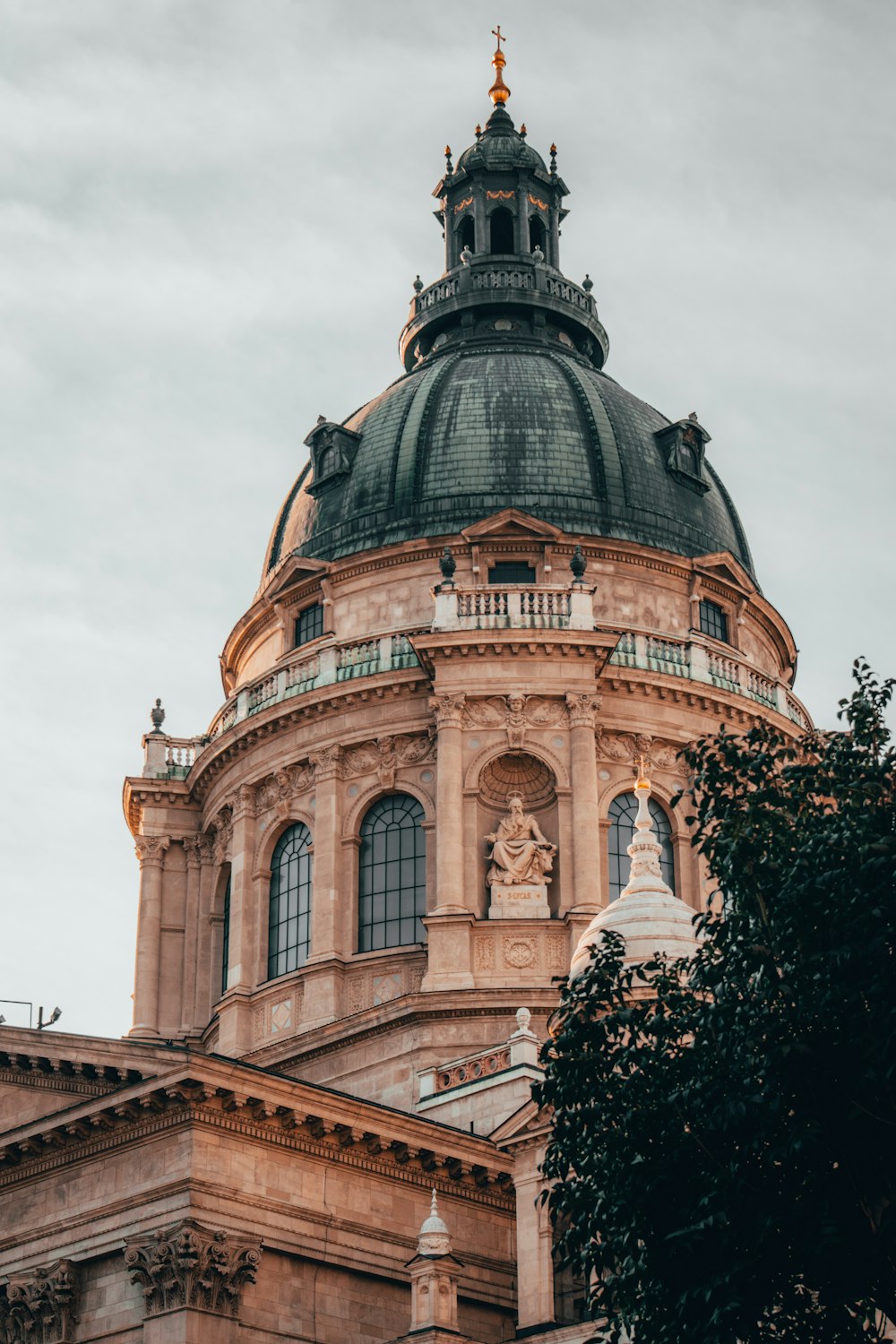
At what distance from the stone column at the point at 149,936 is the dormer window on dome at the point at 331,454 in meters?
10.4

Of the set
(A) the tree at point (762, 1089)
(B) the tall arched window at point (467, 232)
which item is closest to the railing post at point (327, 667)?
(B) the tall arched window at point (467, 232)

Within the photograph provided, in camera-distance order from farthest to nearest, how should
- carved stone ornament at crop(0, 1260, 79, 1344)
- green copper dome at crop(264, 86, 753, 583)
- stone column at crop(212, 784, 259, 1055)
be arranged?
green copper dome at crop(264, 86, 753, 583) → stone column at crop(212, 784, 259, 1055) → carved stone ornament at crop(0, 1260, 79, 1344)

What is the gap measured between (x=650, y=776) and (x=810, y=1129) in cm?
2974

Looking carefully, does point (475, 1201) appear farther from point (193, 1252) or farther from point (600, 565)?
point (600, 565)

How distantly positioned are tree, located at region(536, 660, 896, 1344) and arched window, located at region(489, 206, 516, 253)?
42121mm

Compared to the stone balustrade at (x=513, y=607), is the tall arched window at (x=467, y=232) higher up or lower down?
higher up

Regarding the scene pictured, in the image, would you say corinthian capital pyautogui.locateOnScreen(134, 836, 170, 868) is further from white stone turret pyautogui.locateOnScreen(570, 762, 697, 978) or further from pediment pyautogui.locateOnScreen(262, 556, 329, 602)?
white stone turret pyautogui.locateOnScreen(570, 762, 697, 978)

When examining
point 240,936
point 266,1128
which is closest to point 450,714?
point 240,936

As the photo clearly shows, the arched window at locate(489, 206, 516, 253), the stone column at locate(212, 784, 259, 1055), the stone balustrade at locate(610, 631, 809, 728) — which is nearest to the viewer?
the stone column at locate(212, 784, 259, 1055)

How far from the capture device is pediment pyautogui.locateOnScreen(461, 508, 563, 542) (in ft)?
169

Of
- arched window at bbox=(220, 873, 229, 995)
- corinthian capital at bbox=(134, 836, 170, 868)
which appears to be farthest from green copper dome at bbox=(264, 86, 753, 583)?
arched window at bbox=(220, 873, 229, 995)

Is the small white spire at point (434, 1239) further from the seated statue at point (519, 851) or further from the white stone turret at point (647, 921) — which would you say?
the seated statue at point (519, 851)

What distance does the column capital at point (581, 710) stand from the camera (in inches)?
1891

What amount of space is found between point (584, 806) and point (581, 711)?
2320 mm
